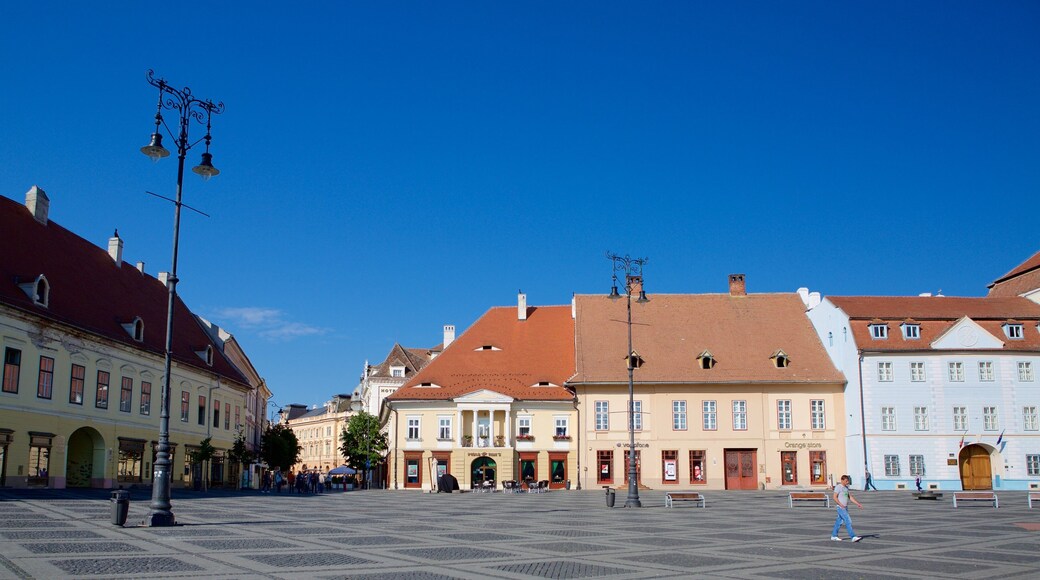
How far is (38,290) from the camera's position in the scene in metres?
39.5

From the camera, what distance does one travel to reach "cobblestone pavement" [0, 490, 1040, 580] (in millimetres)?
14180

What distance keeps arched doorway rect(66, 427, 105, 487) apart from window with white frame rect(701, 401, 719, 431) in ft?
108

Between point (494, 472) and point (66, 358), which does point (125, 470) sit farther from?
point (494, 472)

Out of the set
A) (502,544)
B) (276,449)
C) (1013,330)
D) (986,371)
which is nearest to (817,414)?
(986,371)

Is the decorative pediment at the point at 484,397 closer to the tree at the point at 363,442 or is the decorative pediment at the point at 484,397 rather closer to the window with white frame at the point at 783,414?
the window with white frame at the point at 783,414

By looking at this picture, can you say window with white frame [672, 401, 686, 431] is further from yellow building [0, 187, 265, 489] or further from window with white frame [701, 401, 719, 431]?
yellow building [0, 187, 265, 489]

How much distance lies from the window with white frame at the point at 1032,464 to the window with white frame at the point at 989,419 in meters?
2.36

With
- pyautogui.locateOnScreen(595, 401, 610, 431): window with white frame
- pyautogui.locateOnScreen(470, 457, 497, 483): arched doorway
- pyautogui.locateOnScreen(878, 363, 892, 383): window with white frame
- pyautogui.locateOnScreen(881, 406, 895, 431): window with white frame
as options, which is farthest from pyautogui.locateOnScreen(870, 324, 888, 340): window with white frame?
pyautogui.locateOnScreen(470, 457, 497, 483): arched doorway

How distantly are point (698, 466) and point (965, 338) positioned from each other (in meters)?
16.8

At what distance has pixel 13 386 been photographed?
1459 inches

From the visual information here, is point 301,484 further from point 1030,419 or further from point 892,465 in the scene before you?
point 1030,419

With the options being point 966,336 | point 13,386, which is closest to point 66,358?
point 13,386

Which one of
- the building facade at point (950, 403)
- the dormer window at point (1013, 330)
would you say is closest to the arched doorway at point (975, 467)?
the building facade at point (950, 403)

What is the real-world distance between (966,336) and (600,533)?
127 feet
